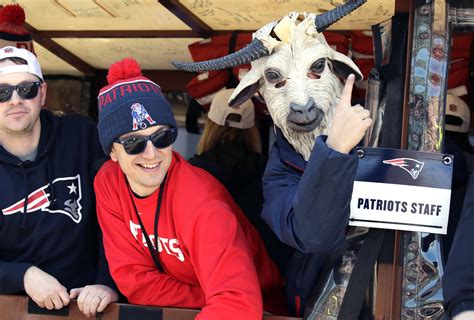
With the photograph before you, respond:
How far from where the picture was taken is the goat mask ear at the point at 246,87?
8.32 feet

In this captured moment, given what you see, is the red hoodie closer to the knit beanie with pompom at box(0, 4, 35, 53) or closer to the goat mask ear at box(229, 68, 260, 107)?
the goat mask ear at box(229, 68, 260, 107)

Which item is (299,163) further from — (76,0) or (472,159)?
(76,0)

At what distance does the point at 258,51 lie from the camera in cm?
247

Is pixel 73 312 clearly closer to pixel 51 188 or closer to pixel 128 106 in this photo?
pixel 51 188

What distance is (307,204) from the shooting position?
2156 mm

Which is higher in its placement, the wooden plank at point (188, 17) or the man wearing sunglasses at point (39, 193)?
the wooden plank at point (188, 17)

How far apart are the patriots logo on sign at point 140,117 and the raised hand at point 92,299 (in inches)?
20.3

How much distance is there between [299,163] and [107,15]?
1480 millimetres

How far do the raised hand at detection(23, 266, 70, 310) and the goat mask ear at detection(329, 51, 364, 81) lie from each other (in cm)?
106

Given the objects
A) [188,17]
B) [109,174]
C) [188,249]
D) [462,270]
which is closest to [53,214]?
[109,174]

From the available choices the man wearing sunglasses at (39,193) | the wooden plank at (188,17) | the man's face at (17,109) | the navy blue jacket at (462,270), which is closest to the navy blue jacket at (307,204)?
the navy blue jacket at (462,270)

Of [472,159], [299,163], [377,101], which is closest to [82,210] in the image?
[299,163]

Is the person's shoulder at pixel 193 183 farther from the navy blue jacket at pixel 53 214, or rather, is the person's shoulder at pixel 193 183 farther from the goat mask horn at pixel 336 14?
→ the goat mask horn at pixel 336 14

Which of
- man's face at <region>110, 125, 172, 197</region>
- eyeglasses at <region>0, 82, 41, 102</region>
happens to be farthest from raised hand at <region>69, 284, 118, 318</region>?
eyeglasses at <region>0, 82, 41, 102</region>
